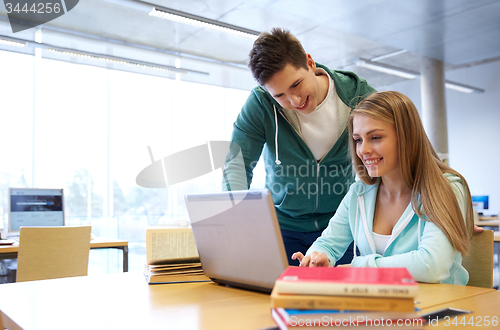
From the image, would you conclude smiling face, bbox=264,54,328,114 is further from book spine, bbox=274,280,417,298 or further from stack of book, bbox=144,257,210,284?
book spine, bbox=274,280,417,298

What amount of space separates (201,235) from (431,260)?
574mm

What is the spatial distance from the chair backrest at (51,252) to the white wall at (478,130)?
683cm

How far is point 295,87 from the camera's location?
1.36m

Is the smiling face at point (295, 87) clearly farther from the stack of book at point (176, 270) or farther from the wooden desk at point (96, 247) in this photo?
the wooden desk at point (96, 247)

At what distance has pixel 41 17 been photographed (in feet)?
16.9

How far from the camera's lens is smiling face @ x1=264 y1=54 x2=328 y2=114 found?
4.36ft

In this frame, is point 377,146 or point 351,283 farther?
point 377,146

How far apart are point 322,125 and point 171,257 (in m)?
0.75

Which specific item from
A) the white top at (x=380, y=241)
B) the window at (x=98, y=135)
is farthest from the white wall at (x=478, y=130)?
the white top at (x=380, y=241)

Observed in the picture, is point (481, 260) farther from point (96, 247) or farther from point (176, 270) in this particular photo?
point (96, 247)

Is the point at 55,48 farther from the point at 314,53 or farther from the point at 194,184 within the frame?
the point at 314,53

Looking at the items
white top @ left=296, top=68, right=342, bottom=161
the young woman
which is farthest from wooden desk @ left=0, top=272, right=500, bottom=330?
white top @ left=296, top=68, right=342, bottom=161

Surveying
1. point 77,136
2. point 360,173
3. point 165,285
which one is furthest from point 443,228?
point 77,136

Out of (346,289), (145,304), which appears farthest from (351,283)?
(145,304)
